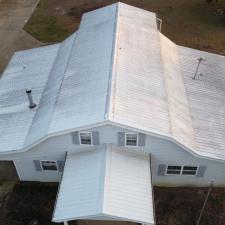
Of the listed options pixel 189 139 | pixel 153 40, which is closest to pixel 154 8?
pixel 153 40

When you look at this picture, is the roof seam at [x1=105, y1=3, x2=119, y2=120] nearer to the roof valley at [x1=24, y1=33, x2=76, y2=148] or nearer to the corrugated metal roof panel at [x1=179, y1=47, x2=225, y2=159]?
the roof valley at [x1=24, y1=33, x2=76, y2=148]

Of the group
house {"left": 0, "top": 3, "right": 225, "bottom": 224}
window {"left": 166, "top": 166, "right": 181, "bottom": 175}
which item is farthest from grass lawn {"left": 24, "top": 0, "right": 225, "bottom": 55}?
window {"left": 166, "top": 166, "right": 181, "bottom": 175}

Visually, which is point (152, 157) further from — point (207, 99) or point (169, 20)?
point (169, 20)

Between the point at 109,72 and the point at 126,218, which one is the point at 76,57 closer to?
the point at 109,72

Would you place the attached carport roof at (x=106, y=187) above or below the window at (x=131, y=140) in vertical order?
below

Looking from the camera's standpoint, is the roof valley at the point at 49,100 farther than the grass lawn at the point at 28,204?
No

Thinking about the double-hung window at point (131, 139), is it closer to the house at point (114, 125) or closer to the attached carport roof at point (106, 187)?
the house at point (114, 125)

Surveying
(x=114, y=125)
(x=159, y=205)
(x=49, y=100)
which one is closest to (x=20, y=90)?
(x=49, y=100)

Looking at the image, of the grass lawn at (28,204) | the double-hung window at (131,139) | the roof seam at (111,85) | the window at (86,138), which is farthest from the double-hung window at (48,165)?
the roof seam at (111,85)
